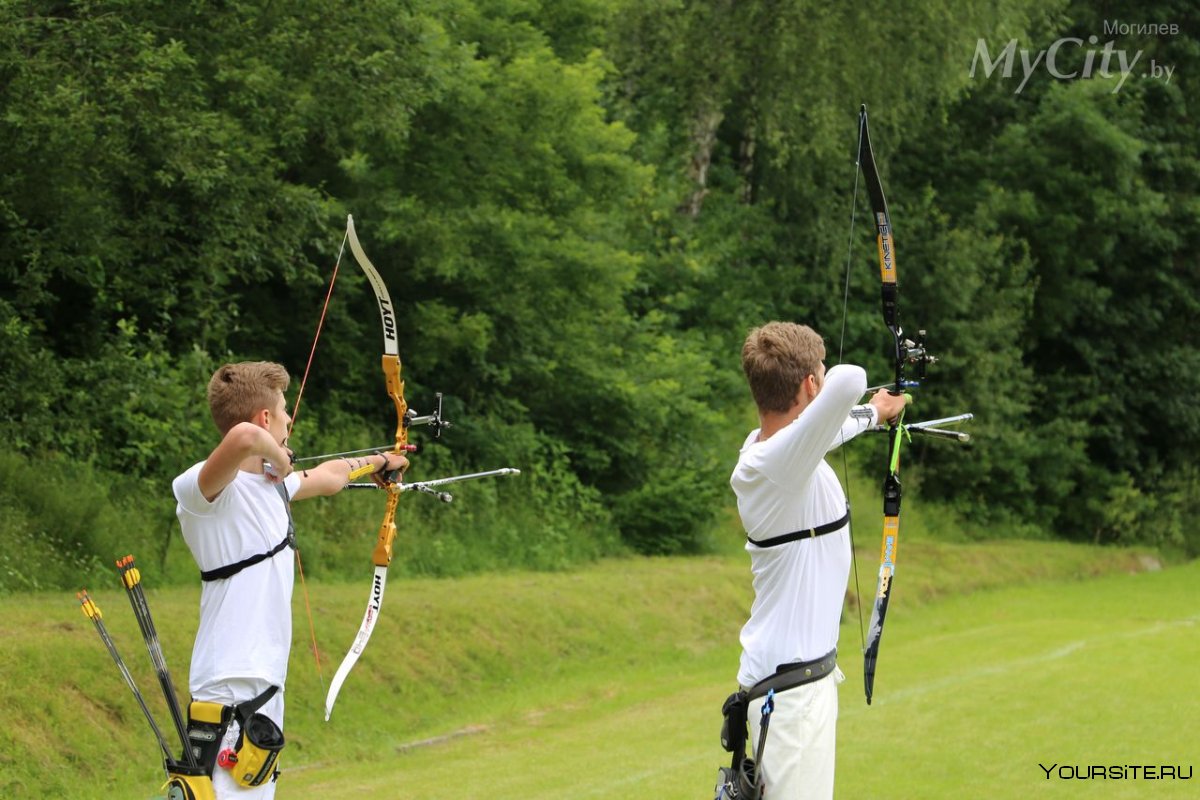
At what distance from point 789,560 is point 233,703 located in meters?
1.99

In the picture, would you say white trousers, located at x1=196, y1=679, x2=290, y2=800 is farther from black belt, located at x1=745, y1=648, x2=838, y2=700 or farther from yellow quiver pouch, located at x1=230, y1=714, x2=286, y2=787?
black belt, located at x1=745, y1=648, x2=838, y2=700

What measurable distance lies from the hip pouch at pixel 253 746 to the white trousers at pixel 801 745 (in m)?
1.70

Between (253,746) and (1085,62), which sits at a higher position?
(1085,62)

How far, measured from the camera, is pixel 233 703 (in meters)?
5.04

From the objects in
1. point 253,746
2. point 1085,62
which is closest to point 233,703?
point 253,746

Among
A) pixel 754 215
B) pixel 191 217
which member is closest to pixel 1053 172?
pixel 754 215

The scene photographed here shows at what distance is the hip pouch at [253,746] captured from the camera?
4.98 metres

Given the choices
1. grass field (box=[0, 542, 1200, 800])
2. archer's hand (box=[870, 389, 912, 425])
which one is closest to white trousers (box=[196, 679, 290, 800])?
archer's hand (box=[870, 389, 912, 425])

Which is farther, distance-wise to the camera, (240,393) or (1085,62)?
(1085,62)

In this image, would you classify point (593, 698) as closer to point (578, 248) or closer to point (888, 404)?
point (578, 248)

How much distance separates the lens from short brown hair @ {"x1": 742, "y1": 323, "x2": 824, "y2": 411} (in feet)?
14.8

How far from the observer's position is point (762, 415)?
460 cm

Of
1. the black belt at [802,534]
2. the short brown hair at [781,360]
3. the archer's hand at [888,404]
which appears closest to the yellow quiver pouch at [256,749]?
the black belt at [802,534]

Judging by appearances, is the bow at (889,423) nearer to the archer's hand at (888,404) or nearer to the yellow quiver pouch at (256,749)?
the archer's hand at (888,404)
